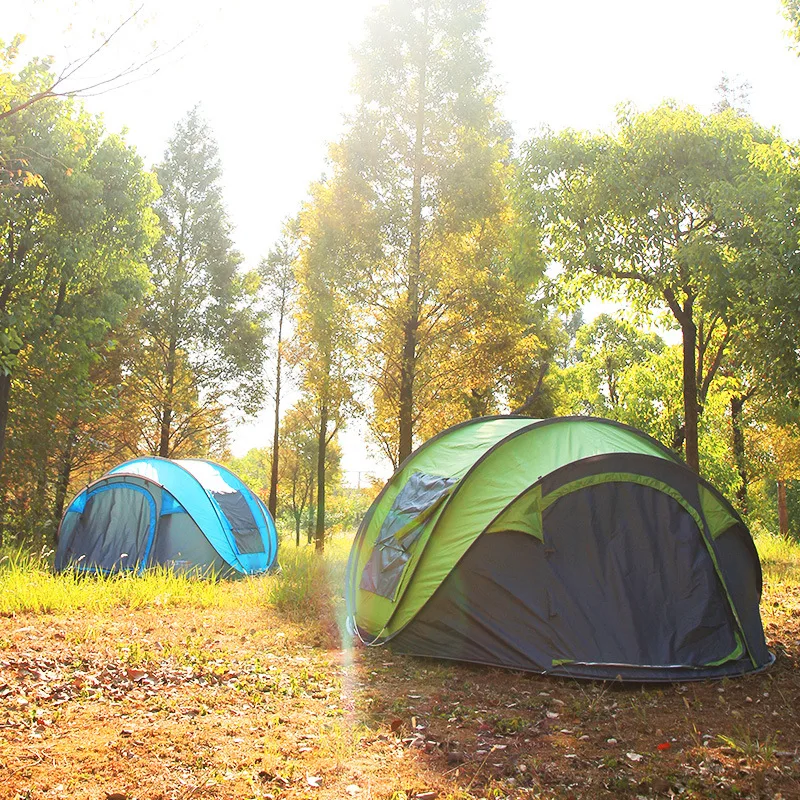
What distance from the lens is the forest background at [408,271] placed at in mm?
9414

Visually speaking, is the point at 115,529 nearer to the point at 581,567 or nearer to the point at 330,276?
the point at 330,276

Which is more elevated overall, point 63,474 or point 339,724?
point 63,474

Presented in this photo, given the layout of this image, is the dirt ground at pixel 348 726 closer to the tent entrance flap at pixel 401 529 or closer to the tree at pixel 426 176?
the tent entrance flap at pixel 401 529

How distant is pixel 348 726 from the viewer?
4211mm

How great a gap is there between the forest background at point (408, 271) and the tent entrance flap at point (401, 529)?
153 inches

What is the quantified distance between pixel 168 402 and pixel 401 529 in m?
13.7

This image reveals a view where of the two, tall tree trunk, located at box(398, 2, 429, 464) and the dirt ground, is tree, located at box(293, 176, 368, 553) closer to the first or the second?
tall tree trunk, located at box(398, 2, 429, 464)

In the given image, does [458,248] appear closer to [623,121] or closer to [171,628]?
[623,121]

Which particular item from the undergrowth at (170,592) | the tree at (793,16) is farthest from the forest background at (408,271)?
the undergrowth at (170,592)

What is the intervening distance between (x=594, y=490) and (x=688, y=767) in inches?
97.8

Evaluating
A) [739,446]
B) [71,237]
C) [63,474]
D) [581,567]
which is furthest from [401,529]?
[739,446]

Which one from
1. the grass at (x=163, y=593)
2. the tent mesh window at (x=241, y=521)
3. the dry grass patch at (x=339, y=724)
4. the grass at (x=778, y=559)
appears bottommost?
the dry grass patch at (x=339, y=724)

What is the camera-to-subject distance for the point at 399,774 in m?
3.52

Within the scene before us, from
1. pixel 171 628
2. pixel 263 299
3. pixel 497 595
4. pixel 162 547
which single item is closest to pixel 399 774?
pixel 497 595
